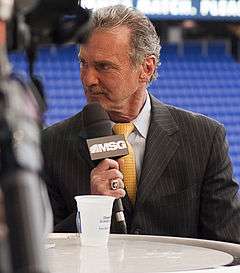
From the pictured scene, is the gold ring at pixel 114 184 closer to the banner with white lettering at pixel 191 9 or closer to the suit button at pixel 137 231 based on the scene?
the suit button at pixel 137 231

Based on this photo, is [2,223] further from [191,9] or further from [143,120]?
[191,9]

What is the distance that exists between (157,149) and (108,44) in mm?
302

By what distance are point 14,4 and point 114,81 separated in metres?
1.40

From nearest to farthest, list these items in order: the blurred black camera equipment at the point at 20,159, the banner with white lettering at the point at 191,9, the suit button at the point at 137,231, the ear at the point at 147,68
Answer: the blurred black camera equipment at the point at 20,159
the suit button at the point at 137,231
the ear at the point at 147,68
the banner with white lettering at the point at 191,9

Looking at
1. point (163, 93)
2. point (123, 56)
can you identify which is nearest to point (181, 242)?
point (123, 56)

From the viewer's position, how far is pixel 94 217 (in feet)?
4.81

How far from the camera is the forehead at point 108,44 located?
6.55ft

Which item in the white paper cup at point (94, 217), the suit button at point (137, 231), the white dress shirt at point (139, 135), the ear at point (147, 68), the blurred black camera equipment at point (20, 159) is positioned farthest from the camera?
the ear at point (147, 68)

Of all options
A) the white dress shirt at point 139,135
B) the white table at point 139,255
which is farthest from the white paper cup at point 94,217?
the white dress shirt at point 139,135

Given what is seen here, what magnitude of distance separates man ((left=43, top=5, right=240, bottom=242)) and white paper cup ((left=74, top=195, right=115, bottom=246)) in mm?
371

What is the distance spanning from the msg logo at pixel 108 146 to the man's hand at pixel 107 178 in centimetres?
2

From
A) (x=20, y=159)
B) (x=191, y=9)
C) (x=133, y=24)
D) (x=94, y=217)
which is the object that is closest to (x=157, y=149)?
(x=133, y=24)

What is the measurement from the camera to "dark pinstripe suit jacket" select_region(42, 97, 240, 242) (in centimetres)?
192

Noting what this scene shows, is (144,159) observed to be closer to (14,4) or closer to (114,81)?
(114,81)
